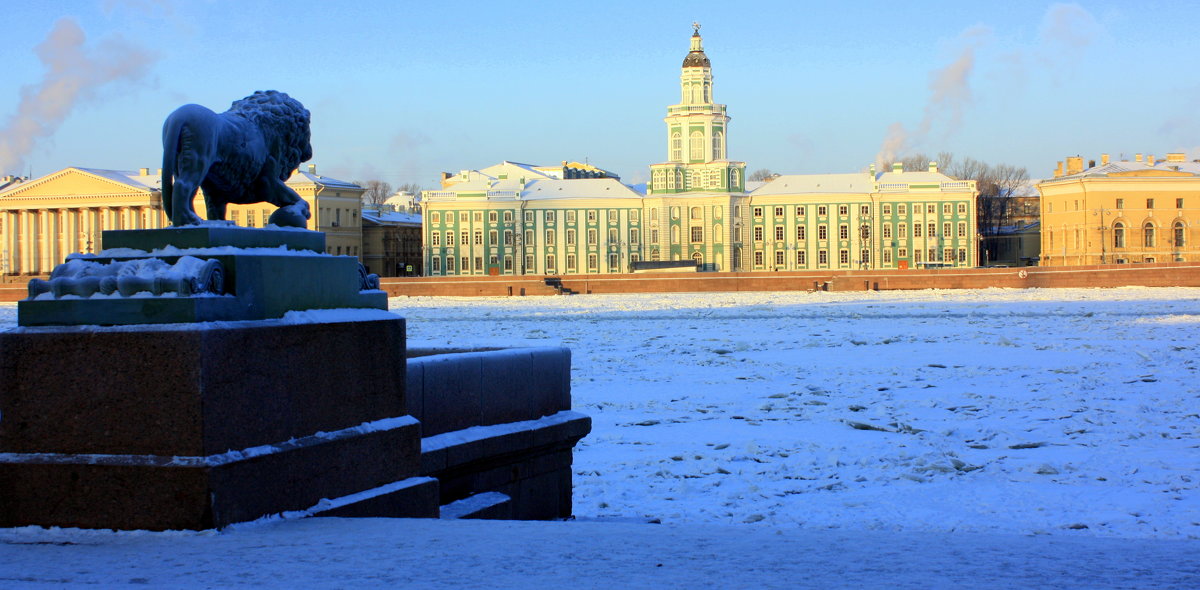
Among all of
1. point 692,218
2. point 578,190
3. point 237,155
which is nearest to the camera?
Result: point 237,155

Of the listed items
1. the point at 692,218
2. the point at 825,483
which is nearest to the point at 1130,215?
the point at 692,218

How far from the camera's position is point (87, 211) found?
89.8 m

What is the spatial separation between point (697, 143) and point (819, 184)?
8.80 metres

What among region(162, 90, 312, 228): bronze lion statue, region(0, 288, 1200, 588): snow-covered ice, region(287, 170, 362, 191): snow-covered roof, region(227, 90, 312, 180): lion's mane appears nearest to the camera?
region(0, 288, 1200, 588): snow-covered ice

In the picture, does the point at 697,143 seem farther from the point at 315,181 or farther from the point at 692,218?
the point at 315,181

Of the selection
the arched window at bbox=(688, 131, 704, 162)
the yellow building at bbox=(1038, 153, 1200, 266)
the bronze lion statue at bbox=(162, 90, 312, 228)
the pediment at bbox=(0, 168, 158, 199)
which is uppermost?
the arched window at bbox=(688, 131, 704, 162)

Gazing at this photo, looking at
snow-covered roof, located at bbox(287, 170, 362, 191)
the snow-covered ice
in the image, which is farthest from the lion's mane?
snow-covered roof, located at bbox(287, 170, 362, 191)

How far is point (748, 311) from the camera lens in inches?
1437

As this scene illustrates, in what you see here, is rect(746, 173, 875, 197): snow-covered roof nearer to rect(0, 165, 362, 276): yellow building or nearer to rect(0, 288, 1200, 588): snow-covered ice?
rect(0, 165, 362, 276): yellow building

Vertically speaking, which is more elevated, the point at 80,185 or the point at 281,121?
the point at 80,185

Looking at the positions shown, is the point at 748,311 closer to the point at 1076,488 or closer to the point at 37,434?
the point at 1076,488

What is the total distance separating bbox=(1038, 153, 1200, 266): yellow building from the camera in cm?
8356

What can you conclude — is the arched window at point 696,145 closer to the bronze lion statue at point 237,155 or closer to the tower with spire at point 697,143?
the tower with spire at point 697,143

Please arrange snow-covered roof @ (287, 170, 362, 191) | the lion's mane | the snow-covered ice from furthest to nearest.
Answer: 1. snow-covered roof @ (287, 170, 362, 191)
2. the lion's mane
3. the snow-covered ice
